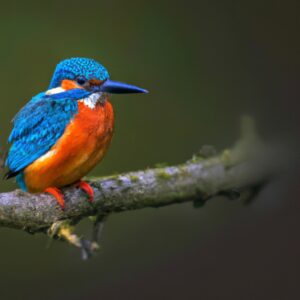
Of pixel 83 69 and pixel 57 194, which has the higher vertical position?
pixel 83 69

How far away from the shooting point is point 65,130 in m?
2.88

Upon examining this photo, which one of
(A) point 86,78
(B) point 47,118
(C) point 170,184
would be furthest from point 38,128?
(C) point 170,184

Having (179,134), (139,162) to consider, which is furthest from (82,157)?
(179,134)

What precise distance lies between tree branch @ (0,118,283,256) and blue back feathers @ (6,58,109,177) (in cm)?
24

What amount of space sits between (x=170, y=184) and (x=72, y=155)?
0.47 m

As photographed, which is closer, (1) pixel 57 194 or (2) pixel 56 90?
(1) pixel 57 194

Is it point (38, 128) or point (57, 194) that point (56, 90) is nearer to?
point (38, 128)

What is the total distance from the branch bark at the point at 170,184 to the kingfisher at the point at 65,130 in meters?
0.07

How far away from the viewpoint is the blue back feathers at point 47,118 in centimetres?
287

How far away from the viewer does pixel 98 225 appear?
2.79m

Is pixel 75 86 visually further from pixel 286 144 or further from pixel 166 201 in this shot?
pixel 286 144

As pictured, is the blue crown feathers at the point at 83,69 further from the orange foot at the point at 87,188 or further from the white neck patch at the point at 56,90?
the orange foot at the point at 87,188

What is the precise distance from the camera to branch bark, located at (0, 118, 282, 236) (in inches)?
108

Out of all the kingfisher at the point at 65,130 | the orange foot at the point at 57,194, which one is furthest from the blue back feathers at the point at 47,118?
the orange foot at the point at 57,194
